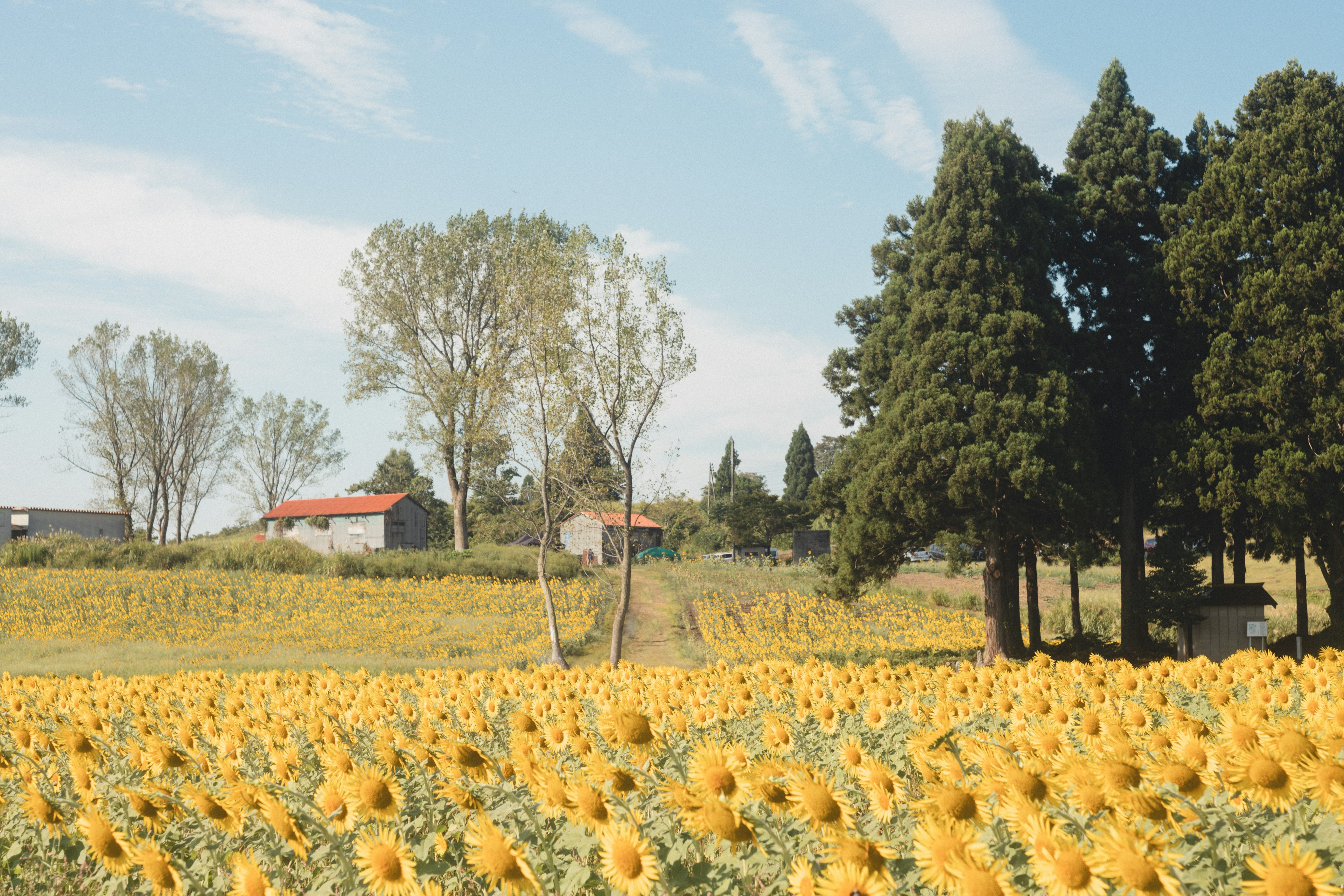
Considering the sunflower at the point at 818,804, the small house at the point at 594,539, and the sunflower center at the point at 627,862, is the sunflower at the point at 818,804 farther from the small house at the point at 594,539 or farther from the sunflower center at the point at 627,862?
the small house at the point at 594,539

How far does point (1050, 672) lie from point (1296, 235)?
1642 centimetres

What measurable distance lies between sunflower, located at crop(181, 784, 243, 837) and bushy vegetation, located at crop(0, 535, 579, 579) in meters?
31.3

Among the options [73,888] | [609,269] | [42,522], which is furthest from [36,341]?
[73,888]

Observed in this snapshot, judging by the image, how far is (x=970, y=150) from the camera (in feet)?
66.0

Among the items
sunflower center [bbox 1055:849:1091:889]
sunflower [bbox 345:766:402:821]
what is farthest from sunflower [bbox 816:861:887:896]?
sunflower [bbox 345:766:402:821]

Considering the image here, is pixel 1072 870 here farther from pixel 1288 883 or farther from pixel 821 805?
pixel 821 805

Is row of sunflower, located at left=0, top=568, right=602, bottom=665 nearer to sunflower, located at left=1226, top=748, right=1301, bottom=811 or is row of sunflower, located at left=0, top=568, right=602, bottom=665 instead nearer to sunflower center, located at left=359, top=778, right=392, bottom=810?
sunflower center, located at left=359, top=778, right=392, bottom=810

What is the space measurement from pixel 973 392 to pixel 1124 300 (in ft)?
18.2

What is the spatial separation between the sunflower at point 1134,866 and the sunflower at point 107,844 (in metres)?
2.95

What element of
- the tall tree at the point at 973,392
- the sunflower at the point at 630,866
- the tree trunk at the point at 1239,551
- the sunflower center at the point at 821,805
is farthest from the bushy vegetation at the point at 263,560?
the sunflower center at the point at 821,805

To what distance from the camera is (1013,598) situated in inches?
847

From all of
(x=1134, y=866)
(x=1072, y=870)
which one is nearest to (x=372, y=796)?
(x=1072, y=870)

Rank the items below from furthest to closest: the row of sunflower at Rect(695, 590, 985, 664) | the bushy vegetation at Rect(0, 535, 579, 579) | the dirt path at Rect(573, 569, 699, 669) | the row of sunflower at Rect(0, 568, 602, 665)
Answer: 1. the bushy vegetation at Rect(0, 535, 579, 579)
2. the row of sunflower at Rect(0, 568, 602, 665)
3. the row of sunflower at Rect(695, 590, 985, 664)
4. the dirt path at Rect(573, 569, 699, 669)

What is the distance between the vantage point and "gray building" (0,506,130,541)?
46.9m
